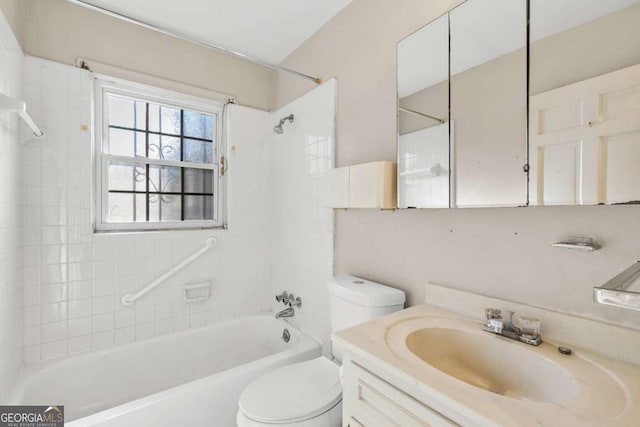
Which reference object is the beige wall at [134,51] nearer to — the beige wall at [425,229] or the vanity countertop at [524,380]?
the beige wall at [425,229]

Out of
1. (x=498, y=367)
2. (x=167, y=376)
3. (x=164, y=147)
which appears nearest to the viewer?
(x=498, y=367)

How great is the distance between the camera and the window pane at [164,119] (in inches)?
86.3

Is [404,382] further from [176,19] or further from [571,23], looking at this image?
[176,19]

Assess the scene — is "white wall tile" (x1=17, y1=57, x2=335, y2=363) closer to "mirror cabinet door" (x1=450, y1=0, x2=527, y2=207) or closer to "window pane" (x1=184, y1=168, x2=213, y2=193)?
"window pane" (x1=184, y1=168, x2=213, y2=193)

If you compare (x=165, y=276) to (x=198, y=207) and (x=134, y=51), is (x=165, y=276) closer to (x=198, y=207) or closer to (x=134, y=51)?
(x=198, y=207)

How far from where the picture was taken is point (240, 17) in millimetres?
1926

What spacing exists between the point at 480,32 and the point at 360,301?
1.22 meters

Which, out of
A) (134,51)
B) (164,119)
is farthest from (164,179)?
(134,51)

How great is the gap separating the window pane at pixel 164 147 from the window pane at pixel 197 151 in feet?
0.21

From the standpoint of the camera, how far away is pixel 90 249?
1.87m

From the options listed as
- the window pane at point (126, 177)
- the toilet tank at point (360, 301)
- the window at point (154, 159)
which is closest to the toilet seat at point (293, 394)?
the toilet tank at point (360, 301)

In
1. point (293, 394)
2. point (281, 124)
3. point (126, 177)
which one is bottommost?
point (293, 394)

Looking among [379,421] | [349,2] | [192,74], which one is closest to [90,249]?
[192,74]

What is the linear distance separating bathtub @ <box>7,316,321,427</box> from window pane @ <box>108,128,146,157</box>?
1305 millimetres
